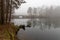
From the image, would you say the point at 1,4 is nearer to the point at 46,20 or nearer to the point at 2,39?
the point at 2,39

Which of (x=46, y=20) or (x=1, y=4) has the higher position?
(x=1, y=4)

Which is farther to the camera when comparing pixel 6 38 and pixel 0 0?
pixel 0 0

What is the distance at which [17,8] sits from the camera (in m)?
29.2

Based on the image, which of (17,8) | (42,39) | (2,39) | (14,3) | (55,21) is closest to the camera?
(2,39)

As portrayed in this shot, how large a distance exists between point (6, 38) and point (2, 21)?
1123 centimetres

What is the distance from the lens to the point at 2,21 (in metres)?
20.3

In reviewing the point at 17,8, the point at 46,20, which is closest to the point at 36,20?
the point at 46,20

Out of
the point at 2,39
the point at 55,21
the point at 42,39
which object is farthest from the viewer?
the point at 55,21

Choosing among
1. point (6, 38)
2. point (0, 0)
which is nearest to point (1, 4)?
point (0, 0)

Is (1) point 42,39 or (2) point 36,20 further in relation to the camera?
(2) point 36,20

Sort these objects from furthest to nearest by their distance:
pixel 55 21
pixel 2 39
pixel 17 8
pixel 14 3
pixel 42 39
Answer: pixel 55 21
pixel 17 8
pixel 14 3
pixel 42 39
pixel 2 39

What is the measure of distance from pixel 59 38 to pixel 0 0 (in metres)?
8.27

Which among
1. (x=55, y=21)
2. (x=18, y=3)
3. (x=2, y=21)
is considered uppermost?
(x=18, y=3)

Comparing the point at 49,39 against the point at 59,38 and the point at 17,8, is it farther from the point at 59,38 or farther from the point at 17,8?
the point at 17,8
